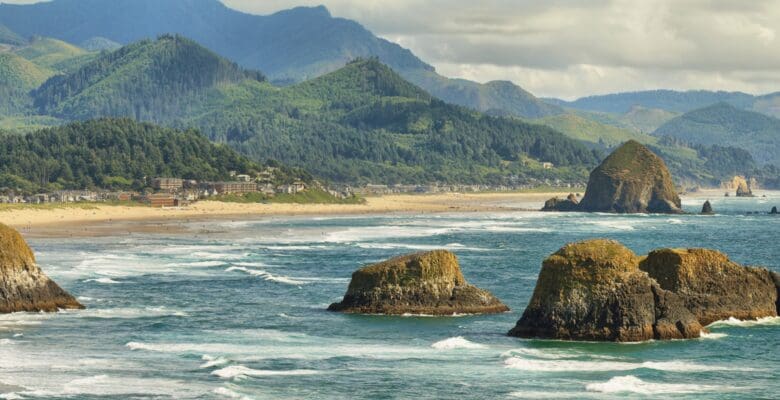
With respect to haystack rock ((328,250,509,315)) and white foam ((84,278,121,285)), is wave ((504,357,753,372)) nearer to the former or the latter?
haystack rock ((328,250,509,315))

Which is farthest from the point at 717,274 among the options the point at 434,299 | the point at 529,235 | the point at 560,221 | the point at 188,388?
the point at 560,221

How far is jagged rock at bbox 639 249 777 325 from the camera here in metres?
57.9

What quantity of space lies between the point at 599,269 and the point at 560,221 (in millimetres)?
144370

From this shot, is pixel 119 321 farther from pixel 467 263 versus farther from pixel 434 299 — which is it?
pixel 467 263

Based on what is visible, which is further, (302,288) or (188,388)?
(302,288)

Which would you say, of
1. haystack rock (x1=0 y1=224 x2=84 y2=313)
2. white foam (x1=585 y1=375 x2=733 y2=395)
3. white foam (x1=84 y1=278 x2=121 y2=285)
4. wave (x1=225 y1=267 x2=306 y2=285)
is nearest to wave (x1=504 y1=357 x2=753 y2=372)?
white foam (x1=585 y1=375 x2=733 y2=395)

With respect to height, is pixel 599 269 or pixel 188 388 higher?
pixel 599 269

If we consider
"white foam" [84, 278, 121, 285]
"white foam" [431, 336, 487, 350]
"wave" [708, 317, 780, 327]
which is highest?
"wave" [708, 317, 780, 327]

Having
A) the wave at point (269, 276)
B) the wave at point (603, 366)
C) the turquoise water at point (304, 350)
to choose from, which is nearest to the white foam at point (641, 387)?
the turquoise water at point (304, 350)

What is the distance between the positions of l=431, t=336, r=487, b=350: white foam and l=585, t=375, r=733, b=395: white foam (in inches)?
362

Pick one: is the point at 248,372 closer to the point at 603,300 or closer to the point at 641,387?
the point at 641,387

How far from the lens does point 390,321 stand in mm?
60281

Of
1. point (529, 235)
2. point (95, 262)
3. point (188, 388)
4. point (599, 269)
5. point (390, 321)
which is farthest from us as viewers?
point (529, 235)

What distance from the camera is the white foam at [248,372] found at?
47.4m
